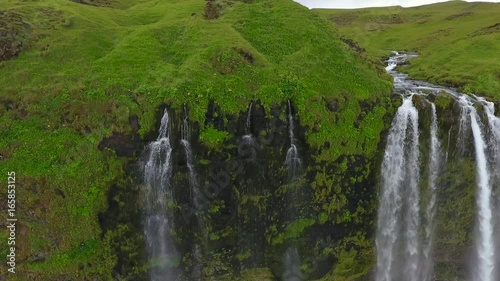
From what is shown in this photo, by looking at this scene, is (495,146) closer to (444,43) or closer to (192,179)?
(192,179)

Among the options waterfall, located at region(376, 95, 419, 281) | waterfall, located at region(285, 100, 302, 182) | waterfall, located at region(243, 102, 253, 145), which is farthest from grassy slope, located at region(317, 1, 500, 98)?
waterfall, located at region(243, 102, 253, 145)

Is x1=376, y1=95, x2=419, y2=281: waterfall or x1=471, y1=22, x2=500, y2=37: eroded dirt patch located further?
x1=471, y1=22, x2=500, y2=37: eroded dirt patch

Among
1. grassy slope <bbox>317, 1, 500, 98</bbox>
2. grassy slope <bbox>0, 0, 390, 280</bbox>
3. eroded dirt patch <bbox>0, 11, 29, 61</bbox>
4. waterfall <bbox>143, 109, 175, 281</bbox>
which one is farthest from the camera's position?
grassy slope <bbox>317, 1, 500, 98</bbox>

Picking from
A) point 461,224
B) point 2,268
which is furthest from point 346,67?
point 2,268

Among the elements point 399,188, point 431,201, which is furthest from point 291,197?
A: point 431,201

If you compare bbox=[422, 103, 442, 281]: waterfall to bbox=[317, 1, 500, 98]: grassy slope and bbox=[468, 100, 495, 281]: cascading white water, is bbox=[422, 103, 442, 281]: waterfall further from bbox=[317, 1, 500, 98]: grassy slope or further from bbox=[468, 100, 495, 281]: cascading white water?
bbox=[317, 1, 500, 98]: grassy slope

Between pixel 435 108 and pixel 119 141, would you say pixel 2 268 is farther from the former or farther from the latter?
pixel 435 108

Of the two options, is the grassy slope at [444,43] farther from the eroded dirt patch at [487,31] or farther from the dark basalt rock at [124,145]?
the dark basalt rock at [124,145]

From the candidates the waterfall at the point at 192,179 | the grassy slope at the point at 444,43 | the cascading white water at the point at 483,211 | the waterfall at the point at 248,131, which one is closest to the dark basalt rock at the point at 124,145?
the waterfall at the point at 192,179

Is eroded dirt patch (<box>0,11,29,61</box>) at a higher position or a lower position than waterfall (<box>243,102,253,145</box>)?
higher
